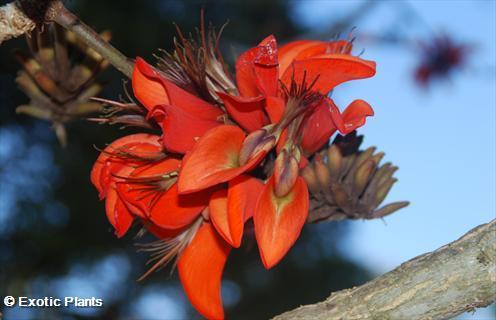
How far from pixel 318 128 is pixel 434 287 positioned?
22 centimetres

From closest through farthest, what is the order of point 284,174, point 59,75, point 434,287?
1. point 434,287
2. point 284,174
3. point 59,75

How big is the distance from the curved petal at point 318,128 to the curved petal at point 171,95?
0.10m

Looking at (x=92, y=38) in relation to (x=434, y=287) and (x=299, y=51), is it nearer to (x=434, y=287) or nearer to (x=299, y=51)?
(x=299, y=51)

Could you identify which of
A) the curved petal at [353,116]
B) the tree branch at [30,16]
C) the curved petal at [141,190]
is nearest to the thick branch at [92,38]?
the tree branch at [30,16]

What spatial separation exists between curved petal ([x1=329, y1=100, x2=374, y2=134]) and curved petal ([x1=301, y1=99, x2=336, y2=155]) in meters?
0.01

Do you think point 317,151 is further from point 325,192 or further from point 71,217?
point 71,217

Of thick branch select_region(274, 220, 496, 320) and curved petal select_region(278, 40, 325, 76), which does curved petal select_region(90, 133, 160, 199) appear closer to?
curved petal select_region(278, 40, 325, 76)

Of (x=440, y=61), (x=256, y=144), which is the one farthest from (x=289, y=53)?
(x=440, y=61)

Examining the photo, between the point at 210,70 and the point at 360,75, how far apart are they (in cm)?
16

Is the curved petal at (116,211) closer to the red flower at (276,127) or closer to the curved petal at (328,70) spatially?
the red flower at (276,127)

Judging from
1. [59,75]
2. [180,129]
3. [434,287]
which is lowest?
[434,287]

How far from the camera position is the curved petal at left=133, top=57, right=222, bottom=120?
25.8 inches

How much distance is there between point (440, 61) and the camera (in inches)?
89.0

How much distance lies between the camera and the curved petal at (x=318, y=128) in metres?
0.68
